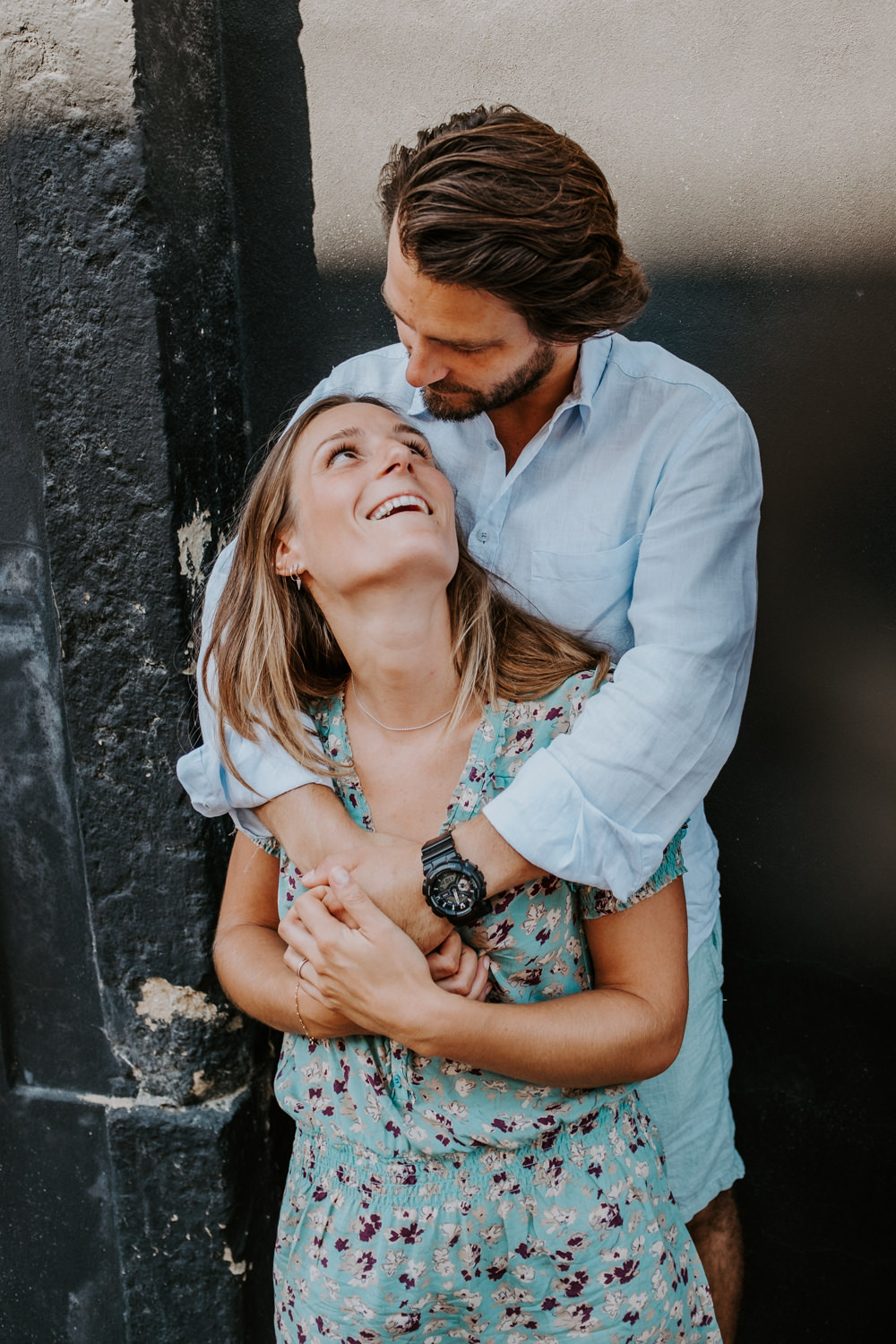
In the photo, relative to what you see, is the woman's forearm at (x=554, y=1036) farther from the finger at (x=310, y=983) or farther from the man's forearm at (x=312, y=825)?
the man's forearm at (x=312, y=825)

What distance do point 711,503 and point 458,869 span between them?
761mm

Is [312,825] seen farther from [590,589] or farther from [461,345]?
[461,345]

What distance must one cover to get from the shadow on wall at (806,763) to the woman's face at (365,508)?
0.69 metres

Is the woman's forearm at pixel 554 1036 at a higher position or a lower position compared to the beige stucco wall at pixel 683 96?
lower

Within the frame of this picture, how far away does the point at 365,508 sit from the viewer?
5.76 ft

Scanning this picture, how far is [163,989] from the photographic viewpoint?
94.7 inches

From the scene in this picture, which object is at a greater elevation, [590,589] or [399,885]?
[590,589]

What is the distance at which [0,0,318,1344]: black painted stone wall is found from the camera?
2.09 meters

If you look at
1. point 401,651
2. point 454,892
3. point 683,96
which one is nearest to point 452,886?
point 454,892

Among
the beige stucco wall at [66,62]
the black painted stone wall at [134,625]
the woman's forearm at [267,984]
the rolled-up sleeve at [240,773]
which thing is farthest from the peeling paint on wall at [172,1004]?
the beige stucco wall at [66,62]

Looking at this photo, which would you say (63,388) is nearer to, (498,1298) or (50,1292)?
(498,1298)

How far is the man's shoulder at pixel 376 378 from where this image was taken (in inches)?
82.7

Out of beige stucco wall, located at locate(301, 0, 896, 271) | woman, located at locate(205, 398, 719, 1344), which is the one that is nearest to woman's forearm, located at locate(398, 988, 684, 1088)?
woman, located at locate(205, 398, 719, 1344)

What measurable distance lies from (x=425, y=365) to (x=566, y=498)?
36 centimetres
